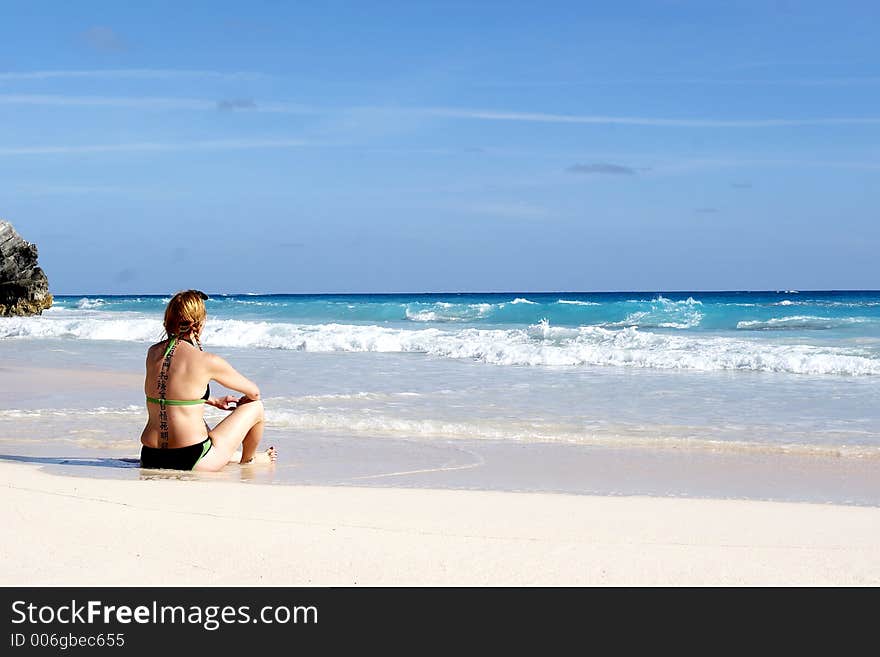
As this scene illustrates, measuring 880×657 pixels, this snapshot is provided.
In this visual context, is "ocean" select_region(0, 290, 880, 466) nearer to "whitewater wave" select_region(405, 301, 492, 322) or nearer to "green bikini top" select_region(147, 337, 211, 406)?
A: "green bikini top" select_region(147, 337, 211, 406)

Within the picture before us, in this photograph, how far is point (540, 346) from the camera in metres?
18.1

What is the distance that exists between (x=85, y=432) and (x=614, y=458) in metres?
4.52

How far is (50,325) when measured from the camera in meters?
28.4

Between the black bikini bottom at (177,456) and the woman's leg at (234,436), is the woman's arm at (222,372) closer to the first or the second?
the woman's leg at (234,436)

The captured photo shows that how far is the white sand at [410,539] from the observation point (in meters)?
3.31

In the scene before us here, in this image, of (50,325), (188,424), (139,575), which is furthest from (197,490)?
(50,325)

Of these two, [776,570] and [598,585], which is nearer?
[598,585]

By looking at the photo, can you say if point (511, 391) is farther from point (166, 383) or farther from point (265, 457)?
point (166, 383)

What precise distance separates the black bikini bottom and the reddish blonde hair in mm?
739

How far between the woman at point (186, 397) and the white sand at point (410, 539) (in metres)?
0.75
